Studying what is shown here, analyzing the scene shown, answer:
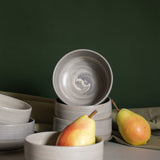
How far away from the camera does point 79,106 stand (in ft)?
4.16

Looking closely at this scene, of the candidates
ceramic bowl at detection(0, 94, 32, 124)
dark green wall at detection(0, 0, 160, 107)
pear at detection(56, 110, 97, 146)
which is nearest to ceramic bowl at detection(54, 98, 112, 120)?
ceramic bowl at detection(0, 94, 32, 124)

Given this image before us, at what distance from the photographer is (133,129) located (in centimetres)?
129

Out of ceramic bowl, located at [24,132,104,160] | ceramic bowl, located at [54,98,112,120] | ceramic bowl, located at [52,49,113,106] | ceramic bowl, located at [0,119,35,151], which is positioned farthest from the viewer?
ceramic bowl, located at [52,49,113,106]

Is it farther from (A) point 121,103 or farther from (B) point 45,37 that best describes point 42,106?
(A) point 121,103

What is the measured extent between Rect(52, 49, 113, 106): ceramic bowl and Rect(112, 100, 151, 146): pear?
14 cm

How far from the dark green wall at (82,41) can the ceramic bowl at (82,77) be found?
56cm

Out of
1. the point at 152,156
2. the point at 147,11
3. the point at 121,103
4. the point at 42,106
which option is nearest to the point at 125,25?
the point at 147,11

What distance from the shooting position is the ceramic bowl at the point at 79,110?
1266 millimetres

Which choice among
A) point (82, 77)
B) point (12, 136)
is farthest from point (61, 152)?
point (82, 77)

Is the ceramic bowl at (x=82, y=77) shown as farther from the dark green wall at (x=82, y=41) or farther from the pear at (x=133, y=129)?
the dark green wall at (x=82, y=41)

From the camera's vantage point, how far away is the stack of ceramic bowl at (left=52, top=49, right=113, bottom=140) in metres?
1.33

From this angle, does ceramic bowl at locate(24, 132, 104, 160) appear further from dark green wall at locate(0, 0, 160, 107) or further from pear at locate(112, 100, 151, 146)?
dark green wall at locate(0, 0, 160, 107)

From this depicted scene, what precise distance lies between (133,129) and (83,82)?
1.02 ft

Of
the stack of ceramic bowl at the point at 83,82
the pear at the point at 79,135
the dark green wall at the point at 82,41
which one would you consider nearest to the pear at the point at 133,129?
the stack of ceramic bowl at the point at 83,82
